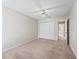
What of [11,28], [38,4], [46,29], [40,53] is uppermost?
[38,4]

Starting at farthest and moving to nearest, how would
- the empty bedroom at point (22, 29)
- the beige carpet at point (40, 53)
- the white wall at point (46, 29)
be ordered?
the white wall at point (46, 29)
the empty bedroom at point (22, 29)
the beige carpet at point (40, 53)

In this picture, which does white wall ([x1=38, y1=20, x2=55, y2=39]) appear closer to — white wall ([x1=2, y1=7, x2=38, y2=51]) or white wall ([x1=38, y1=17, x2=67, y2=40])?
white wall ([x1=38, y1=17, x2=67, y2=40])

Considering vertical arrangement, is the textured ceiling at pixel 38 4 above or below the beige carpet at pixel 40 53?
above

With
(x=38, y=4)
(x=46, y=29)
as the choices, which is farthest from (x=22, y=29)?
(x=46, y=29)

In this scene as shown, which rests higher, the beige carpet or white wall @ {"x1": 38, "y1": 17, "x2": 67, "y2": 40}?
white wall @ {"x1": 38, "y1": 17, "x2": 67, "y2": 40}

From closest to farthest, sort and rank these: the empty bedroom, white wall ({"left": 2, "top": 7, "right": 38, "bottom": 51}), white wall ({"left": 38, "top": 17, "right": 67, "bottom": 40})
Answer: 1. the empty bedroom
2. white wall ({"left": 2, "top": 7, "right": 38, "bottom": 51})
3. white wall ({"left": 38, "top": 17, "right": 67, "bottom": 40})

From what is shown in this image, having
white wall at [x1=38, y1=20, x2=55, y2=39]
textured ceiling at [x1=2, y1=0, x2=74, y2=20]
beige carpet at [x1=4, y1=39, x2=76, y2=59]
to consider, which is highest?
textured ceiling at [x1=2, y1=0, x2=74, y2=20]

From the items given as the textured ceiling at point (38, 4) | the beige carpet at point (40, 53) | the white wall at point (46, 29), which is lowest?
the beige carpet at point (40, 53)

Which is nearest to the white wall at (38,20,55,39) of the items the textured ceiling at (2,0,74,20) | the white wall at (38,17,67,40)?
the white wall at (38,17,67,40)

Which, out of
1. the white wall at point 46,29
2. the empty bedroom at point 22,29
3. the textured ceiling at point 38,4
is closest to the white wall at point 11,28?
the empty bedroom at point 22,29

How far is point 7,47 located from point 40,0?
303 centimetres

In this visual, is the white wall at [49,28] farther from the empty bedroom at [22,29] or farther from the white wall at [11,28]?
the white wall at [11,28]

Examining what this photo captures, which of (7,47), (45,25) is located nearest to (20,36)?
(7,47)

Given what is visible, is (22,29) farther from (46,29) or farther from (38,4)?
(46,29)
